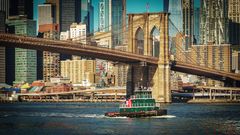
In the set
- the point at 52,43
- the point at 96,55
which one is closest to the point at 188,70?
the point at 96,55

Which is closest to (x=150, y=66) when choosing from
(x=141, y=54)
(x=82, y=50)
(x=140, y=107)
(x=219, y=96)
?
(x=141, y=54)

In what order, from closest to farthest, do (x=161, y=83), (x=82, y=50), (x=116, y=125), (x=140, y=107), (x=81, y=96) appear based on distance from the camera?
(x=116, y=125) → (x=140, y=107) → (x=82, y=50) → (x=161, y=83) → (x=81, y=96)

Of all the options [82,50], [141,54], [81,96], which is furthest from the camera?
[81,96]

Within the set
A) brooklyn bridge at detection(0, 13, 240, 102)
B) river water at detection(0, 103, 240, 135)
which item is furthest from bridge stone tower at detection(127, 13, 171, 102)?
river water at detection(0, 103, 240, 135)

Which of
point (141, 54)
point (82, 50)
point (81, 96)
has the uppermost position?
point (82, 50)

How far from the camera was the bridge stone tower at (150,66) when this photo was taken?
379ft

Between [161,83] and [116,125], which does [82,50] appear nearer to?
[161,83]

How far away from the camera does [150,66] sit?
385 feet

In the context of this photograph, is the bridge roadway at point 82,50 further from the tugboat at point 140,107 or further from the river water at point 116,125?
the tugboat at point 140,107

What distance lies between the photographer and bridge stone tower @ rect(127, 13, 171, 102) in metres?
115

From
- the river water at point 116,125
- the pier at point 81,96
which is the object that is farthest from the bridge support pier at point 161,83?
the pier at point 81,96

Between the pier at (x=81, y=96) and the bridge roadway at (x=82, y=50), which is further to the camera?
the pier at (x=81, y=96)

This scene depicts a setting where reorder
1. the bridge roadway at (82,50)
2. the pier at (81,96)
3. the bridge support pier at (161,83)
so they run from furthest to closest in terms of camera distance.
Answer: the pier at (81,96) < the bridge support pier at (161,83) < the bridge roadway at (82,50)

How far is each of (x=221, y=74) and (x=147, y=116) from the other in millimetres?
57615
